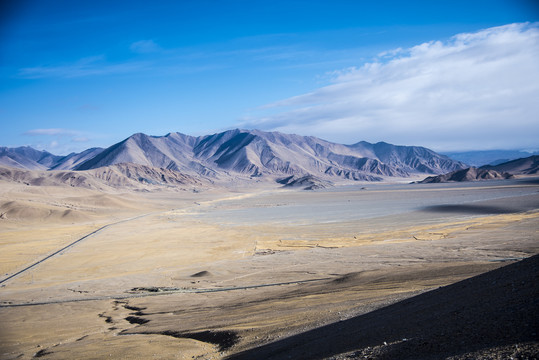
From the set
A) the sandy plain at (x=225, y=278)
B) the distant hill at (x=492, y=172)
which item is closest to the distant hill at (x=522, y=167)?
the distant hill at (x=492, y=172)

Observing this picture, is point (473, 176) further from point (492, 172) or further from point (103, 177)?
point (103, 177)

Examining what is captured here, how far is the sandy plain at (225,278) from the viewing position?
12180mm

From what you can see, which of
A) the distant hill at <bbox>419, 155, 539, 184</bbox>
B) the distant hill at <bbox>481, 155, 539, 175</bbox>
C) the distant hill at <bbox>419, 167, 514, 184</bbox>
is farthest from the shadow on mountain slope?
the distant hill at <bbox>481, 155, 539, 175</bbox>

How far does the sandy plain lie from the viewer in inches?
480

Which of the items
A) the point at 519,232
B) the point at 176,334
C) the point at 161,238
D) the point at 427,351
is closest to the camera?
the point at 427,351

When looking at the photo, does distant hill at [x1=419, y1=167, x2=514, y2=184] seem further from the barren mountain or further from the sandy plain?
the sandy plain

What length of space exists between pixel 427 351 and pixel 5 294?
2607 centimetres

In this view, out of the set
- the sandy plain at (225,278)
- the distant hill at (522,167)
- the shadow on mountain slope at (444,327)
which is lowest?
the sandy plain at (225,278)

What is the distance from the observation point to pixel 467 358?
628 cm

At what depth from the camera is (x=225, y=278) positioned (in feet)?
78.9

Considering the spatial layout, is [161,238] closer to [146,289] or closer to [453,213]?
[146,289]

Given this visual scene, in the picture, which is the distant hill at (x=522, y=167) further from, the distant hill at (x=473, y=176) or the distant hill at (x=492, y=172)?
the distant hill at (x=473, y=176)

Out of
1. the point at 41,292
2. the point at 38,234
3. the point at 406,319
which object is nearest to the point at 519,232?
the point at 406,319

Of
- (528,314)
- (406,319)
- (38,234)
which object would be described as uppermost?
(528,314)
